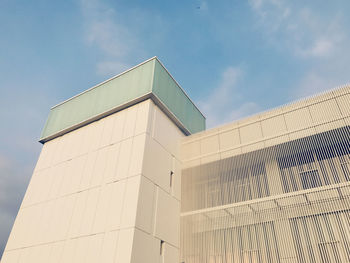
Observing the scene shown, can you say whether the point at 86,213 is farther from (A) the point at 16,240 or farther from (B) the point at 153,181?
(A) the point at 16,240

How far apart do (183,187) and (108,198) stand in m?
5.17

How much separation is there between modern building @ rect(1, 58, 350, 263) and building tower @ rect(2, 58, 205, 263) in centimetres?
8

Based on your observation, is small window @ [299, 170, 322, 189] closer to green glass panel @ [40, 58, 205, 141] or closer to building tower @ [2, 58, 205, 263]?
building tower @ [2, 58, 205, 263]

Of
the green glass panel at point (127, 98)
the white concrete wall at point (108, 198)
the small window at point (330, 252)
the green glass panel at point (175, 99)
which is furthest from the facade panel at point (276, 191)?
the green glass panel at point (127, 98)

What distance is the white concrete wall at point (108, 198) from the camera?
13.2 m

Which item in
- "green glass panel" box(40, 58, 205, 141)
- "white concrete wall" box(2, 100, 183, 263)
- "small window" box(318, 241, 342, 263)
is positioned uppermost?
"green glass panel" box(40, 58, 205, 141)

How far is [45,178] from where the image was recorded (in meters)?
19.6

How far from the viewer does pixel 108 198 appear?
14734mm

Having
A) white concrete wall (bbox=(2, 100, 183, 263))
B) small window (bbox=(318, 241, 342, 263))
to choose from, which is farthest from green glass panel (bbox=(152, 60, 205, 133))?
small window (bbox=(318, 241, 342, 263))

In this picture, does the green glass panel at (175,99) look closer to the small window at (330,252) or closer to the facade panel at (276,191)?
the facade panel at (276,191)

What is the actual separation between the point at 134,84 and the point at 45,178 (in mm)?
9863

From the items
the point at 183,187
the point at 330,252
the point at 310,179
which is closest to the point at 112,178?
the point at 183,187

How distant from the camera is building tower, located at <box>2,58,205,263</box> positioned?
13422 mm

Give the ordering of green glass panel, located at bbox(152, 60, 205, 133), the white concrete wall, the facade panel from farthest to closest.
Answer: green glass panel, located at bbox(152, 60, 205, 133) < the white concrete wall < the facade panel
